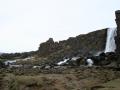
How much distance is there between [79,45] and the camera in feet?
208

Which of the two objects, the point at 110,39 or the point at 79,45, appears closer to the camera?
the point at 110,39

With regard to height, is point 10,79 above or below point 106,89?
above

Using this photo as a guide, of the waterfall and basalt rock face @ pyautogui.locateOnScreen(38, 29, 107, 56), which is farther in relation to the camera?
basalt rock face @ pyautogui.locateOnScreen(38, 29, 107, 56)

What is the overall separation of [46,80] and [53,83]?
0.25m

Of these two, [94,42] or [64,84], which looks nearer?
[64,84]

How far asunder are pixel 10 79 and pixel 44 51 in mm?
61266

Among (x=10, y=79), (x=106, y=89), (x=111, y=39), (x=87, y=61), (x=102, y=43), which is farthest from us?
(x=102, y=43)

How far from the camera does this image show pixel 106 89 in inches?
404

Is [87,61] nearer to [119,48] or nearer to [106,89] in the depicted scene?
[119,48]

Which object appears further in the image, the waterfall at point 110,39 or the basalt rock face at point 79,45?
the basalt rock face at point 79,45

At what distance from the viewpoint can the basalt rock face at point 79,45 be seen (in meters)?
56.7

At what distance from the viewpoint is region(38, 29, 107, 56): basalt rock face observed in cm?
Result: 5669

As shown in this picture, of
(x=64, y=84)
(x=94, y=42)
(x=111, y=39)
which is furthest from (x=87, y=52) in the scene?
(x=64, y=84)

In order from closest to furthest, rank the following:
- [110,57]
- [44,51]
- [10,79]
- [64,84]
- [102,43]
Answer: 1. [10,79]
2. [64,84]
3. [110,57]
4. [102,43]
5. [44,51]
